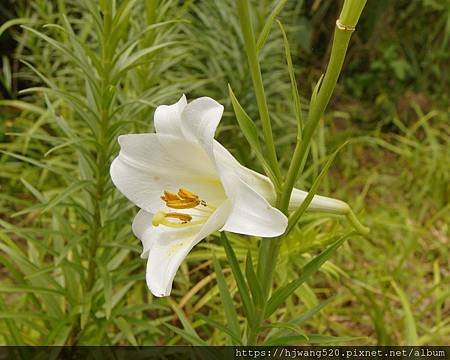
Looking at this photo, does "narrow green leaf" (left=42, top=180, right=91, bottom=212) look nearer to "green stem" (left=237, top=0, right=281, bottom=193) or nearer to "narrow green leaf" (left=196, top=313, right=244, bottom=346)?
"narrow green leaf" (left=196, top=313, right=244, bottom=346)

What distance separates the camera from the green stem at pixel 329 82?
0.72 meters

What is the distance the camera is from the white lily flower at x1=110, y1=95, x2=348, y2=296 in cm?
76

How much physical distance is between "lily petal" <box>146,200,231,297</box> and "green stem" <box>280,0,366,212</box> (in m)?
0.10

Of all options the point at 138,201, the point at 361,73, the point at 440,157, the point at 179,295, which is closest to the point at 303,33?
the point at 361,73

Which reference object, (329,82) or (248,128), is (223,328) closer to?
(248,128)

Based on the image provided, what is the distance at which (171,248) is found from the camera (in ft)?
2.84

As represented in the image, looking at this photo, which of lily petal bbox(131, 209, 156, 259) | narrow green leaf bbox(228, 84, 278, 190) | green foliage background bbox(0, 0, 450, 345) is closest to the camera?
narrow green leaf bbox(228, 84, 278, 190)

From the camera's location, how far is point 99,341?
132 centimetres

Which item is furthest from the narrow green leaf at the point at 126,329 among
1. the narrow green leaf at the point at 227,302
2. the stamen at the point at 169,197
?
the stamen at the point at 169,197

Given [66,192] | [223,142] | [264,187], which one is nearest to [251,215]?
[264,187]

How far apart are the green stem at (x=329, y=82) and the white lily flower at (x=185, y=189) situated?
4 cm

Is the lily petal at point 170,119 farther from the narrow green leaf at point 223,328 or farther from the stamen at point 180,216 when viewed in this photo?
the narrow green leaf at point 223,328

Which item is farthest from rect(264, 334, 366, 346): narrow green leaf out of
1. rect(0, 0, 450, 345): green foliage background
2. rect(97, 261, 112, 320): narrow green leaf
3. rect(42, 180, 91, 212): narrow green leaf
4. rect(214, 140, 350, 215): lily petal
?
rect(42, 180, 91, 212): narrow green leaf

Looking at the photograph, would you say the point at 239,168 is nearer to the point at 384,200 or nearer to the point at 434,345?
the point at 434,345
